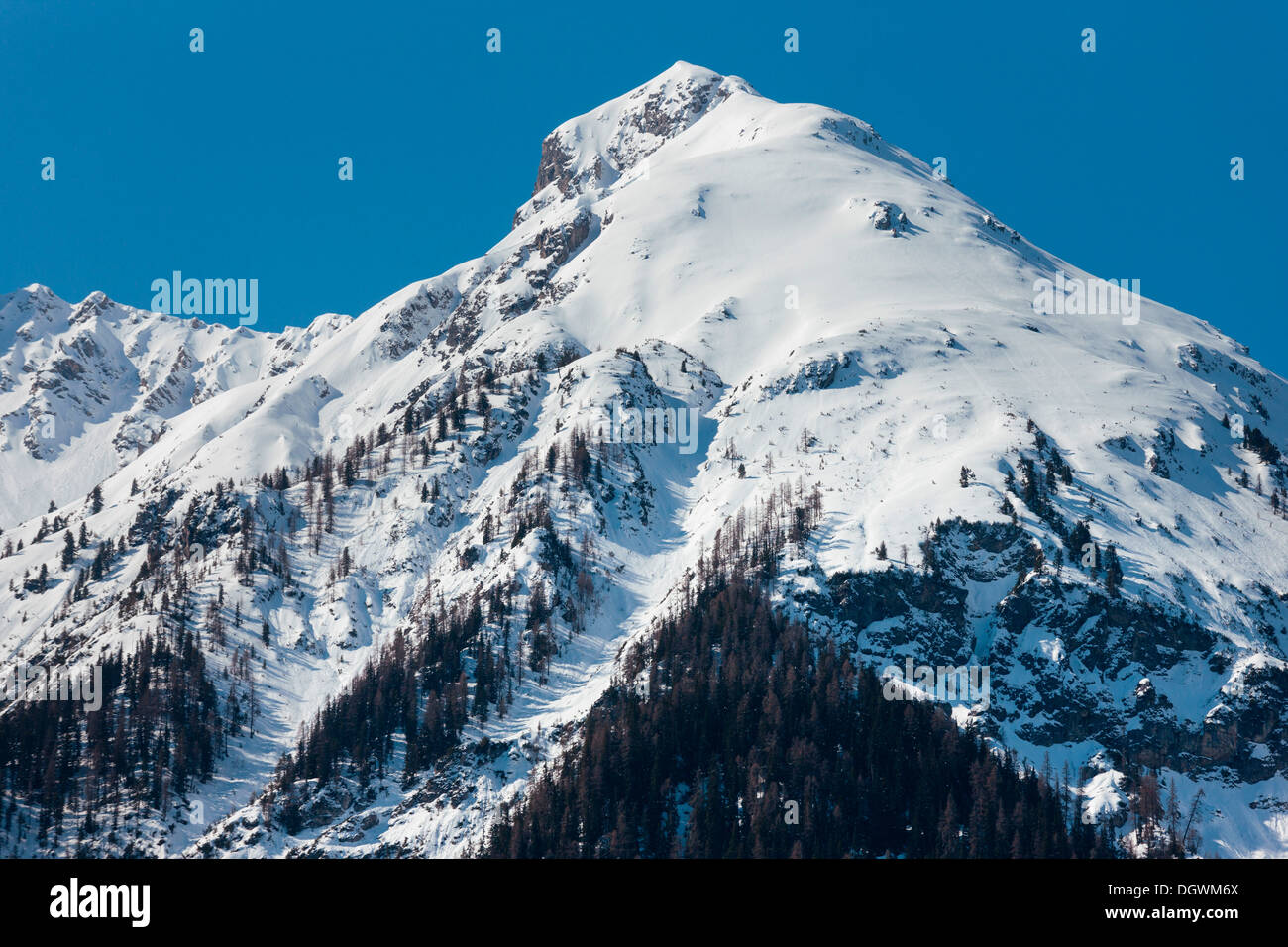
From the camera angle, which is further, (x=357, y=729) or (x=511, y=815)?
(x=357, y=729)

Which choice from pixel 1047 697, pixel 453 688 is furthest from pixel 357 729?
pixel 1047 697

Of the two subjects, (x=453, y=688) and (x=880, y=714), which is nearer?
(x=880, y=714)
